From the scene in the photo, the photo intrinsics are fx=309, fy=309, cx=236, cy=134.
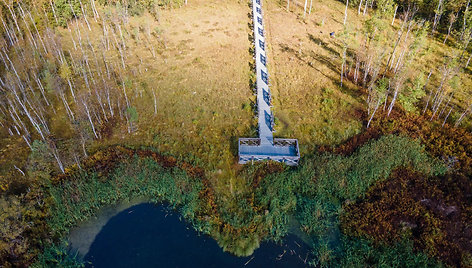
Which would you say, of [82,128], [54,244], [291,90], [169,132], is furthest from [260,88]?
[54,244]

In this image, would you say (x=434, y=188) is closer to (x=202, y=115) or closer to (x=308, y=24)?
(x=202, y=115)

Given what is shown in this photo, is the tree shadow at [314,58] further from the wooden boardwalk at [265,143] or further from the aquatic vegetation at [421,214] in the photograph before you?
the aquatic vegetation at [421,214]

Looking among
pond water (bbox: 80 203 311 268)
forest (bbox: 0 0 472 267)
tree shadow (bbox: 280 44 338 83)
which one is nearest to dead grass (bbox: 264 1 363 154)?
tree shadow (bbox: 280 44 338 83)

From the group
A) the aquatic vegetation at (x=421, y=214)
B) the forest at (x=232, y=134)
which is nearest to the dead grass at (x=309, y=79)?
the forest at (x=232, y=134)

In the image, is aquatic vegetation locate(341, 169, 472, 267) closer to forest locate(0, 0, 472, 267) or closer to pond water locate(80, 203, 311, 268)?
forest locate(0, 0, 472, 267)

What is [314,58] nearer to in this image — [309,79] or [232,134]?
[309,79]

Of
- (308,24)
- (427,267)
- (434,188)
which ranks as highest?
(308,24)

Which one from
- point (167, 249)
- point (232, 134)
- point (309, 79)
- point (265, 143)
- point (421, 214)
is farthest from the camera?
point (309, 79)

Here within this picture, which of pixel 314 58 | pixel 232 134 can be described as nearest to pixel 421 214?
pixel 232 134
